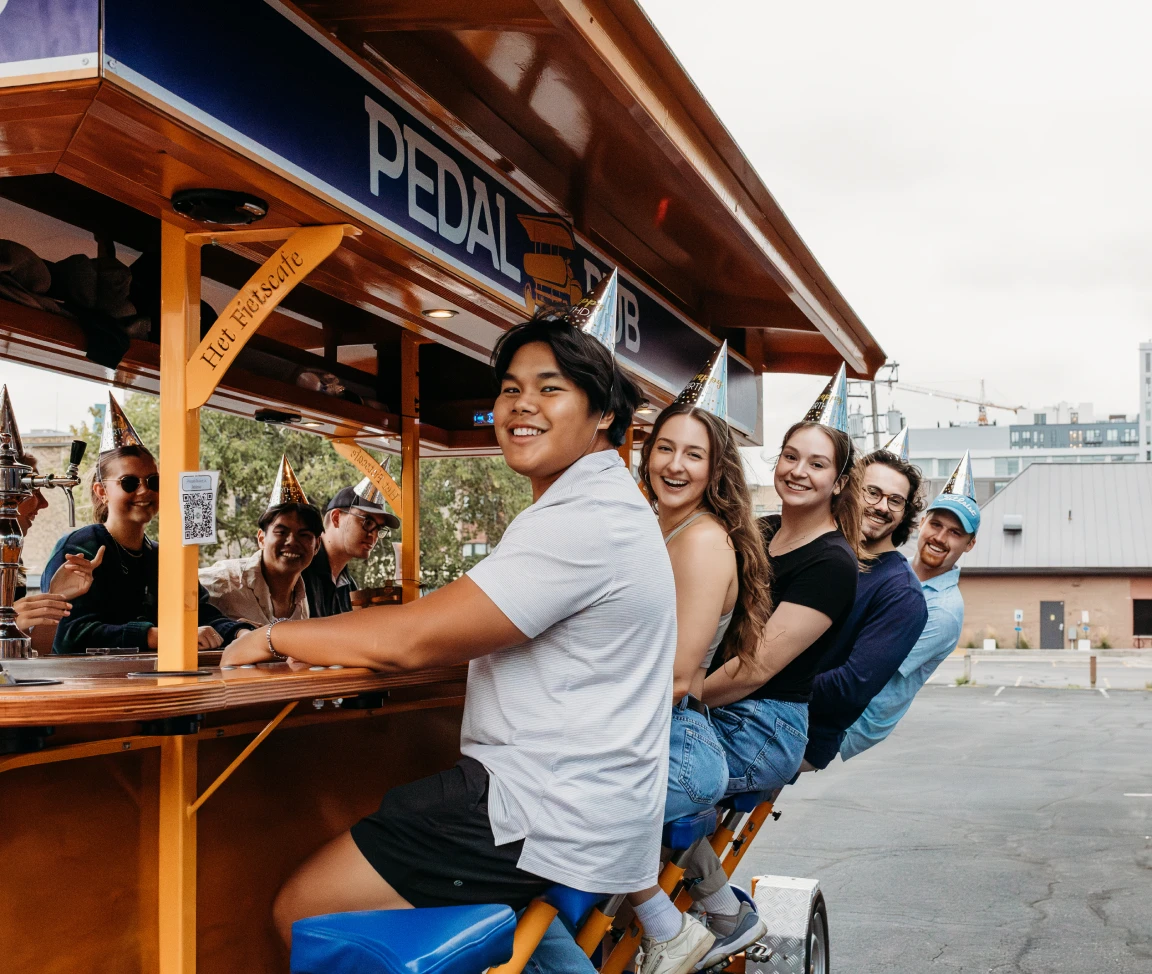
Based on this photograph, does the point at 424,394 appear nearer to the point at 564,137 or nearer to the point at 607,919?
the point at 564,137

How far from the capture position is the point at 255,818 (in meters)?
3.13

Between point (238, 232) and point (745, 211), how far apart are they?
79.2 inches

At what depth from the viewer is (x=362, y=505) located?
706 cm

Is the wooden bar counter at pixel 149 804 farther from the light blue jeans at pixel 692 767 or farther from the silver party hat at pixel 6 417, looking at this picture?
the silver party hat at pixel 6 417

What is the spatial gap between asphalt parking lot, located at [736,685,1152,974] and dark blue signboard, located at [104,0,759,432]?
4.36 m

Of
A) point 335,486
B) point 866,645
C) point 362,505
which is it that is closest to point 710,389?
point 866,645

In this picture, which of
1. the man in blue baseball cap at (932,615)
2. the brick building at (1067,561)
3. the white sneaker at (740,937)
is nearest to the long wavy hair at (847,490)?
the man in blue baseball cap at (932,615)

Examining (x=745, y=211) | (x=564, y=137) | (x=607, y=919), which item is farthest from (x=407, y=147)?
(x=607, y=919)

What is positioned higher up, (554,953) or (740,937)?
(554,953)

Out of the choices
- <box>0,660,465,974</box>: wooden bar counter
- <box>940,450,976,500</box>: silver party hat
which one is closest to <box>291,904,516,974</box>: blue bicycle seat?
<box>0,660,465,974</box>: wooden bar counter

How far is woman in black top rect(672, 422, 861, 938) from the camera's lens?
3.70 m

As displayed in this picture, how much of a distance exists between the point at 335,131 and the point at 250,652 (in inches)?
50.7

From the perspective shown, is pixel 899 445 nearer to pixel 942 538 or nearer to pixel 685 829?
pixel 942 538

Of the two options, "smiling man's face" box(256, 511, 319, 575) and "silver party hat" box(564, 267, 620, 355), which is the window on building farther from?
"silver party hat" box(564, 267, 620, 355)
